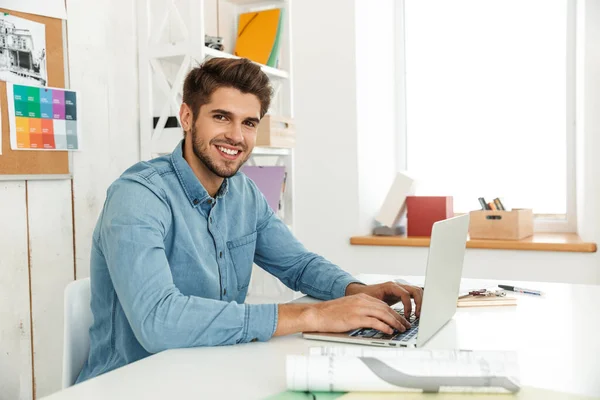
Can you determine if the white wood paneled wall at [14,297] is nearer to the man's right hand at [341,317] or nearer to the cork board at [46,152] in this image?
the cork board at [46,152]

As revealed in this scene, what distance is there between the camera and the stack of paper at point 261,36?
2.71 metres

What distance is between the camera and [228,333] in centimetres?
119

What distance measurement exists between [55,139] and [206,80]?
62cm

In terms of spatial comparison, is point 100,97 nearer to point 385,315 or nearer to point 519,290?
point 385,315

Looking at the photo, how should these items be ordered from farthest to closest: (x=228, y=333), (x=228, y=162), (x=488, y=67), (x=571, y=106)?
(x=488, y=67)
(x=571, y=106)
(x=228, y=162)
(x=228, y=333)

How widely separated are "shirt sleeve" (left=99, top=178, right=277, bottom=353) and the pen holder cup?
1.94 meters

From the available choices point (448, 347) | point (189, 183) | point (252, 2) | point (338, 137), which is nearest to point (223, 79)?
point (189, 183)

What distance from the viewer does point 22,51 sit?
182cm

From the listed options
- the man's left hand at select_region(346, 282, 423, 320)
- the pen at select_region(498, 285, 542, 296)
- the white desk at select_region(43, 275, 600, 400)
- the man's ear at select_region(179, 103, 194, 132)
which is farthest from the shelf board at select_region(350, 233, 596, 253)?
the man's ear at select_region(179, 103, 194, 132)

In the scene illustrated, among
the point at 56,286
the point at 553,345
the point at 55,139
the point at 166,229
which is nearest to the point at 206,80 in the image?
the point at 166,229

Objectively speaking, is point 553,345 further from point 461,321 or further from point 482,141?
point 482,141

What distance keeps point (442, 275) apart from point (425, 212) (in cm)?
192

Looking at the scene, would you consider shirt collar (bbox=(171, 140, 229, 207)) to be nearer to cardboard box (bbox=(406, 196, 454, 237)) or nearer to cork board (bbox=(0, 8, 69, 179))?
cork board (bbox=(0, 8, 69, 179))

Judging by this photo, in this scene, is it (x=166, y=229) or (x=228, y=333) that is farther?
(x=166, y=229)
